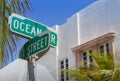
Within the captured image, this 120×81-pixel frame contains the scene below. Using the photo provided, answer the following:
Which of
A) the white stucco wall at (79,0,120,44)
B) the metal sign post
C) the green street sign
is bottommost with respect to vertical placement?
the metal sign post

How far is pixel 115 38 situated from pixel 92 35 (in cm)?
175

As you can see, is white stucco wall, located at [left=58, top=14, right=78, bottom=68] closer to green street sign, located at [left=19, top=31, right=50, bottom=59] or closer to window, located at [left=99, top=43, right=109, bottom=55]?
window, located at [left=99, top=43, right=109, bottom=55]

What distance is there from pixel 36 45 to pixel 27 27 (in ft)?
0.96

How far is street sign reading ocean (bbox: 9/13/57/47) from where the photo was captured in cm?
396

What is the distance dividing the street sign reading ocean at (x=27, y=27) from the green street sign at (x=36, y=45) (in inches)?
2.6

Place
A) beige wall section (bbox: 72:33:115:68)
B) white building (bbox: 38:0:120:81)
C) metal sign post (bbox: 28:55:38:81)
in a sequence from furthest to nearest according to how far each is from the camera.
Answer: white building (bbox: 38:0:120:81) → beige wall section (bbox: 72:33:115:68) → metal sign post (bbox: 28:55:38:81)

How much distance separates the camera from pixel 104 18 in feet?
47.4

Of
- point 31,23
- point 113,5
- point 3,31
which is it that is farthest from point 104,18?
point 31,23

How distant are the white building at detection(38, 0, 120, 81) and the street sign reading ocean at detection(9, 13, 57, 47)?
9287 millimetres

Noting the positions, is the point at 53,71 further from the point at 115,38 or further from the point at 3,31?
the point at 3,31

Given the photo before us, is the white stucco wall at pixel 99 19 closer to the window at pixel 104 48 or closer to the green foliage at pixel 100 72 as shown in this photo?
the window at pixel 104 48

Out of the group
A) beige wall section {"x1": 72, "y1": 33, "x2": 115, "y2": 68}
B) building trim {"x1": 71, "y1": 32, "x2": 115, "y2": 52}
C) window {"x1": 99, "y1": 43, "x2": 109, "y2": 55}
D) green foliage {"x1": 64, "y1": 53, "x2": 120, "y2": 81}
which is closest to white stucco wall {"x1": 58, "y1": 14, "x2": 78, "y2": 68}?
beige wall section {"x1": 72, "y1": 33, "x2": 115, "y2": 68}

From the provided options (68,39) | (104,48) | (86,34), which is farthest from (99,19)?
(68,39)

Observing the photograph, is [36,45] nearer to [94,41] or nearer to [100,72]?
[100,72]
